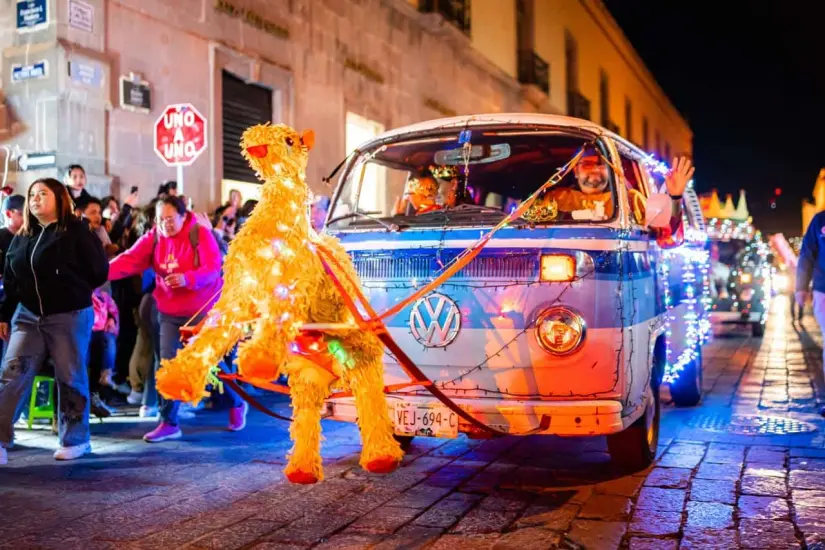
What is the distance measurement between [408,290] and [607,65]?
3621 centimetres

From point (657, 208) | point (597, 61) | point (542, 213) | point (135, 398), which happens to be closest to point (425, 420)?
point (542, 213)

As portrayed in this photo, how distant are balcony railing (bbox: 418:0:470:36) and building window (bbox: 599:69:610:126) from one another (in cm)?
1711

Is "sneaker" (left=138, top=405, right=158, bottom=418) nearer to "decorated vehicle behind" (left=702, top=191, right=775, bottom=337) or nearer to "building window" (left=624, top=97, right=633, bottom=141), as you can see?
"decorated vehicle behind" (left=702, top=191, right=775, bottom=337)

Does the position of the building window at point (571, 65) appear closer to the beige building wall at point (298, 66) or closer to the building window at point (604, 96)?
the building window at point (604, 96)

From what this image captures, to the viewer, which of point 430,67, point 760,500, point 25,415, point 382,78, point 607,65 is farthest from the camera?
point 607,65

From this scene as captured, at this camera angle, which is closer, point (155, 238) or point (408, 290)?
point (408, 290)

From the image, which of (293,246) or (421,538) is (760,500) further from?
(293,246)

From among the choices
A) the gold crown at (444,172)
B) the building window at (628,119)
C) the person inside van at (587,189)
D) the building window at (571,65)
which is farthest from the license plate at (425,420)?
the building window at (628,119)

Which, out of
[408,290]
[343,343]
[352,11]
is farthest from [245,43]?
[343,343]

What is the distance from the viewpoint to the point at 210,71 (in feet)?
40.6

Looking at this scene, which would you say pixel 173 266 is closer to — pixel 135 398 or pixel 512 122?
pixel 135 398

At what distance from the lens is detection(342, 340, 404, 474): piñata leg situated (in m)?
4.35

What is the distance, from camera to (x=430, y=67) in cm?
1981

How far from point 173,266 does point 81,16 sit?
15.5 ft
